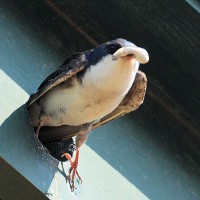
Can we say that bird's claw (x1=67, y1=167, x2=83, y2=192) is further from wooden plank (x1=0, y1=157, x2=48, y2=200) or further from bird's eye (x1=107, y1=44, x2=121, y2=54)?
bird's eye (x1=107, y1=44, x2=121, y2=54)

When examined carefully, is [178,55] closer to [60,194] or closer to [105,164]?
[105,164]

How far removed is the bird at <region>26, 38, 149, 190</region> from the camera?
2.37 metres

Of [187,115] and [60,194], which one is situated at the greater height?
[187,115]

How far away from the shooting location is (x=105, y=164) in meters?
2.53

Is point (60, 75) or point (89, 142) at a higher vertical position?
point (60, 75)

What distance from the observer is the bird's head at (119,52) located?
2211 millimetres

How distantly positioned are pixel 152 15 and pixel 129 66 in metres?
0.25

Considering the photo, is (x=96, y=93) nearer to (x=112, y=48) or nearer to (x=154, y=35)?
(x=112, y=48)

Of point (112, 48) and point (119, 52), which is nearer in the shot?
point (119, 52)

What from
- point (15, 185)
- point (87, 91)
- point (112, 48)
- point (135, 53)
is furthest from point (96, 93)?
point (15, 185)

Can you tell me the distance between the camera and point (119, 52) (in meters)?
2.31

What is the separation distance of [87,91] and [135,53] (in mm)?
249

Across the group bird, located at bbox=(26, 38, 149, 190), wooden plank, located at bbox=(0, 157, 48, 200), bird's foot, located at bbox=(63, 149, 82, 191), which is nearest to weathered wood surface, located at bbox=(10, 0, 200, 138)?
bird, located at bbox=(26, 38, 149, 190)

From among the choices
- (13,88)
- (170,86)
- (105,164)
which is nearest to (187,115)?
(170,86)
